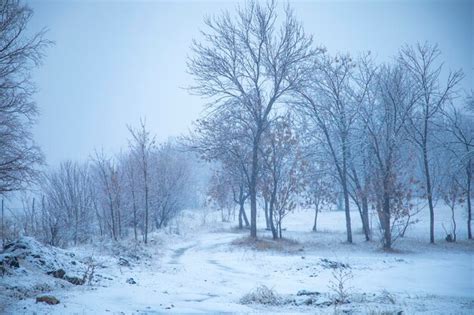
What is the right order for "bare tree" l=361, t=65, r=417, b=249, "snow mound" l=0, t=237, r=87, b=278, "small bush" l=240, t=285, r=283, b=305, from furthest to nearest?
"bare tree" l=361, t=65, r=417, b=249
"snow mound" l=0, t=237, r=87, b=278
"small bush" l=240, t=285, r=283, b=305

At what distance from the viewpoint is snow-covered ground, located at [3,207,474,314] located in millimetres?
6961

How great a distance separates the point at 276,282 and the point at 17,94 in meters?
13.0

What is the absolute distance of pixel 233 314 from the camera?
683 cm

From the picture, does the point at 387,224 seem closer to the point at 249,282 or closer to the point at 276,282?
the point at 276,282

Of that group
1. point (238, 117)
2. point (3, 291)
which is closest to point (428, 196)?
point (238, 117)

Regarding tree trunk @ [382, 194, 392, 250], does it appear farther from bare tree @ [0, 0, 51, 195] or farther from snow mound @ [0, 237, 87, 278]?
bare tree @ [0, 0, 51, 195]

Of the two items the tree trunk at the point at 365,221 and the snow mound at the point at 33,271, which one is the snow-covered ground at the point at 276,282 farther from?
the tree trunk at the point at 365,221

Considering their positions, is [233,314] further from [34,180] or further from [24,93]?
[24,93]

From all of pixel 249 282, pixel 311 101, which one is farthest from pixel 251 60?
pixel 249 282

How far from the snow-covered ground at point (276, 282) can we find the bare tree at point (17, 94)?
523cm

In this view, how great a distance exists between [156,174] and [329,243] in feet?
71.5

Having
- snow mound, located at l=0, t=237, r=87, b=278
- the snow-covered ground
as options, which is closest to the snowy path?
the snow-covered ground

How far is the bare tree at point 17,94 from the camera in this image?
12016mm

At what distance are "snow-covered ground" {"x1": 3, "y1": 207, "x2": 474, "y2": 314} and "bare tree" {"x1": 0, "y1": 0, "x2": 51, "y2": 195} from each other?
5.23 m
